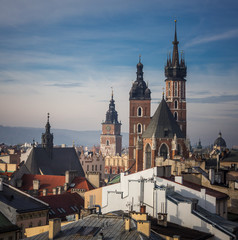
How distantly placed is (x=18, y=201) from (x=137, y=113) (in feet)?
252

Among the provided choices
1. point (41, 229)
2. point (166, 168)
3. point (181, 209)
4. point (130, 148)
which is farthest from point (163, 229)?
point (130, 148)

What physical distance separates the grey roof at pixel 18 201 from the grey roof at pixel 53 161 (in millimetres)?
43714

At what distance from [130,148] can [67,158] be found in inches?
800

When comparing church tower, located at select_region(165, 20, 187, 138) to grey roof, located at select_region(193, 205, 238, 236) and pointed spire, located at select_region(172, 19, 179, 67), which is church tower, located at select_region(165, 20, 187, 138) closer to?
pointed spire, located at select_region(172, 19, 179, 67)

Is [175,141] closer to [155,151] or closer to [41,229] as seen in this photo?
[155,151]

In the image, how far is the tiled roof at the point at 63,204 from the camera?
173ft

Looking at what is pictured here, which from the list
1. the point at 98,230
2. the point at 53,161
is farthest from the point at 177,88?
the point at 98,230

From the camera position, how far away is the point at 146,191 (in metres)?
33.8

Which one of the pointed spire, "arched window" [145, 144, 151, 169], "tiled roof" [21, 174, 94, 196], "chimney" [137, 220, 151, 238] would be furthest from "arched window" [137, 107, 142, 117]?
"chimney" [137, 220, 151, 238]

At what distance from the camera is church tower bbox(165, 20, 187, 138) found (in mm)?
119375

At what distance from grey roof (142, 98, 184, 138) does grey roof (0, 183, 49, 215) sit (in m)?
56.4

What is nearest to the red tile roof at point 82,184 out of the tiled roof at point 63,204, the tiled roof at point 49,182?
the tiled roof at point 49,182

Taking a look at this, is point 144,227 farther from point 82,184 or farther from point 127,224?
point 82,184

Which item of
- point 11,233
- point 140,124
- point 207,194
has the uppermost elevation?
point 140,124
